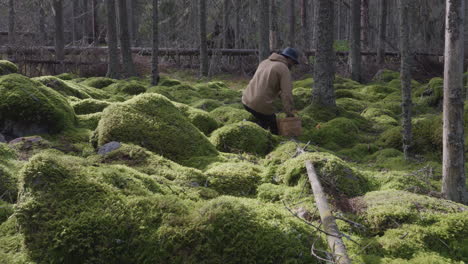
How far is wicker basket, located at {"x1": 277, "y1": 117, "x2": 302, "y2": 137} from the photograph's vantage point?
8.12 metres

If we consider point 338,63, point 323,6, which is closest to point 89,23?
point 338,63

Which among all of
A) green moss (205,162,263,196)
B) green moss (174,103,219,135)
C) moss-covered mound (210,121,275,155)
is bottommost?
green moss (205,162,263,196)

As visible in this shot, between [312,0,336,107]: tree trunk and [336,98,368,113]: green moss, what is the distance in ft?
5.89

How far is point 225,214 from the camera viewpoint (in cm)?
322

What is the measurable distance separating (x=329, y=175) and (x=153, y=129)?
260cm

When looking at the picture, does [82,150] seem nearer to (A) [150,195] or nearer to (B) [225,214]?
(A) [150,195]

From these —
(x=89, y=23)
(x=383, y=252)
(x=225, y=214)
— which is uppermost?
(x=89, y=23)

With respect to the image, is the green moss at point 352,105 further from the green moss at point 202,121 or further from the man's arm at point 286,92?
the green moss at point 202,121

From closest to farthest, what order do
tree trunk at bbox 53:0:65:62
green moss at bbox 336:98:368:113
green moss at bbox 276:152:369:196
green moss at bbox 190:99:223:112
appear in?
green moss at bbox 276:152:369:196
green moss at bbox 190:99:223:112
green moss at bbox 336:98:368:113
tree trunk at bbox 53:0:65:62

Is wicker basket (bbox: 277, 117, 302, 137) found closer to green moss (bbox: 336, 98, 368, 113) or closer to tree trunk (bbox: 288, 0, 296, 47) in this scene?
green moss (bbox: 336, 98, 368, 113)

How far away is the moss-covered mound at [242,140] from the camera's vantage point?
6.89 m

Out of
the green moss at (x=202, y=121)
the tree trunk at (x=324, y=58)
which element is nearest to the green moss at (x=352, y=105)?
the tree trunk at (x=324, y=58)

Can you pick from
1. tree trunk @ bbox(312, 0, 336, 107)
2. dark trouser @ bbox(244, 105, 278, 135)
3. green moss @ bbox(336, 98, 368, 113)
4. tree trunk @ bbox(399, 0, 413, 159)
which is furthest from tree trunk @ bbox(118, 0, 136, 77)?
tree trunk @ bbox(399, 0, 413, 159)

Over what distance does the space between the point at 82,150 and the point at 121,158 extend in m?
1.09
